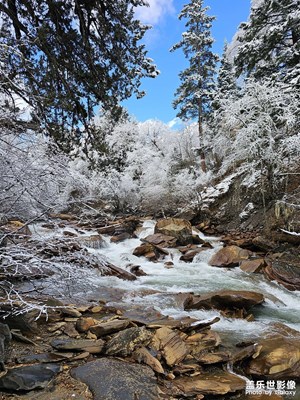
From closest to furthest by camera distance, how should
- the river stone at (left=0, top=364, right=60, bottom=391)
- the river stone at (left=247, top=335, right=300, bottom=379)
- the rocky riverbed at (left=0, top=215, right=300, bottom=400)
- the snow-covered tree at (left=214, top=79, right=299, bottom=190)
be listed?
1. the river stone at (left=0, top=364, right=60, bottom=391)
2. the rocky riverbed at (left=0, top=215, right=300, bottom=400)
3. the river stone at (left=247, top=335, right=300, bottom=379)
4. the snow-covered tree at (left=214, top=79, right=299, bottom=190)

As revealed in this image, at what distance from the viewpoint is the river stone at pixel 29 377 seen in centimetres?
251

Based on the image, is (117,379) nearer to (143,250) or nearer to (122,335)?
(122,335)

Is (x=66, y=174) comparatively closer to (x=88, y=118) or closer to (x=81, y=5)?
(x=88, y=118)


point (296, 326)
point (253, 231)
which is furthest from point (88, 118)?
point (253, 231)

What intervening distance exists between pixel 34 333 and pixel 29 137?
7.52ft

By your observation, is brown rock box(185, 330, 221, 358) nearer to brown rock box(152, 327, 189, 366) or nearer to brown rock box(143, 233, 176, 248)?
brown rock box(152, 327, 189, 366)

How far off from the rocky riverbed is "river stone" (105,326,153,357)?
11mm

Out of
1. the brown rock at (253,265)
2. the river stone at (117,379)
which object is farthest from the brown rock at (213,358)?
the brown rock at (253,265)

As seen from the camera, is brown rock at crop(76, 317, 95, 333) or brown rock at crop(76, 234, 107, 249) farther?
brown rock at crop(76, 234, 107, 249)

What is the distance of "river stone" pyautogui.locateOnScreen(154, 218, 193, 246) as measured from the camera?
10.6 meters

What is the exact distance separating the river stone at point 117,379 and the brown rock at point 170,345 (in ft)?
1.11

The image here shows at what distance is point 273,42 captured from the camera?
10.6m

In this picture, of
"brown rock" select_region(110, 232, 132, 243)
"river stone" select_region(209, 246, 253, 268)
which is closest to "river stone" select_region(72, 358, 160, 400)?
"river stone" select_region(209, 246, 253, 268)

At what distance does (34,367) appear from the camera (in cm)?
281
